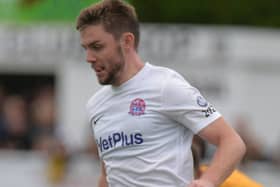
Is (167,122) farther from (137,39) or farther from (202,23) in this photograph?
(202,23)

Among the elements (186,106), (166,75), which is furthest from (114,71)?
(186,106)

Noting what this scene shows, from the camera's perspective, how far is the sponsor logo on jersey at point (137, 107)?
181 inches

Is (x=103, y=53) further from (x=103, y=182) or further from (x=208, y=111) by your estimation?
(x=103, y=182)

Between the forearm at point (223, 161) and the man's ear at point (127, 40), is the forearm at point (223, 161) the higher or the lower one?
the lower one

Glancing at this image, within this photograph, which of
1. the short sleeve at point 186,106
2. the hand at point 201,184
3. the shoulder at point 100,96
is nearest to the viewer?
→ the hand at point 201,184

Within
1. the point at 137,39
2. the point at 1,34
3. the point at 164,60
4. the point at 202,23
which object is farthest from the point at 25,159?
the point at 202,23

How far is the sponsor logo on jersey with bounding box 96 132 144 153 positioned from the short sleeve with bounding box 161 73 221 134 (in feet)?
0.56

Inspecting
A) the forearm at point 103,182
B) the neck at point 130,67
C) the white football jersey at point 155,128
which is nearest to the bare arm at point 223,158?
the white football jersey at point 155,128

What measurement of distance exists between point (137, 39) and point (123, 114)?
34 centimetres

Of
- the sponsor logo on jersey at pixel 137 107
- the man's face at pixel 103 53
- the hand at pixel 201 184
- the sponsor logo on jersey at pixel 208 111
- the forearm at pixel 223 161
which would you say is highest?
the man's face at pixel 103 53

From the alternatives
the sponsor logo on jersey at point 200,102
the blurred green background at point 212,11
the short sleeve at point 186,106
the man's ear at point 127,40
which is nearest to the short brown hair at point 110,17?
the man's ear at point 127,40

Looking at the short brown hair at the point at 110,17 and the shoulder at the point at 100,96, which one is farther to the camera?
the shoulder at the point at 100,96

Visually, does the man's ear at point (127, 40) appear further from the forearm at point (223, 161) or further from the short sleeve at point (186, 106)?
the forearm at point (223, 161)

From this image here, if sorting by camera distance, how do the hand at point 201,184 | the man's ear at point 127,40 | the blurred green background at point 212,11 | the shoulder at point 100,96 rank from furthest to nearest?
1. the blurred green background at point 212,11
2. the shoulder at point 100,96
3. the man's ear at point 127,40
4. the hand at point 201,184
